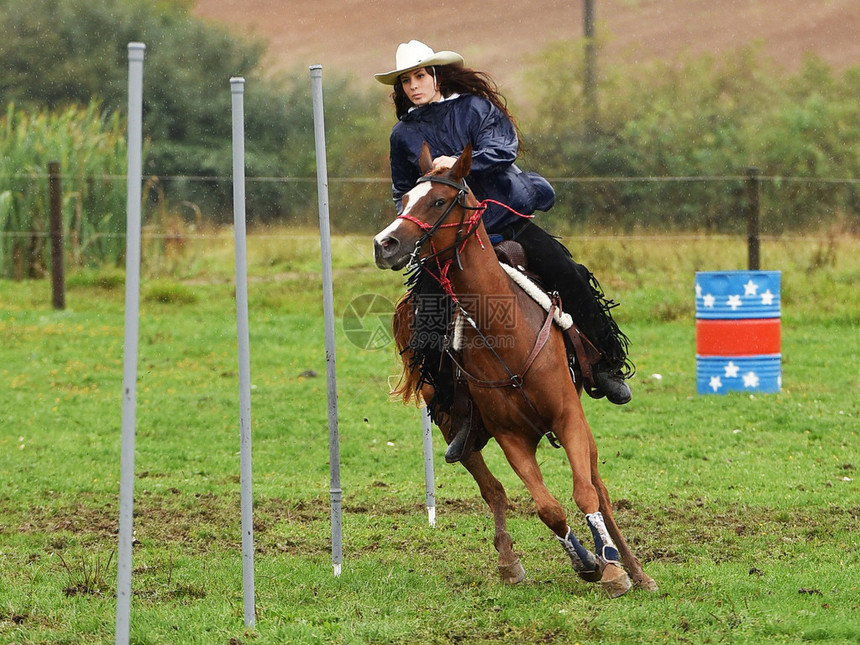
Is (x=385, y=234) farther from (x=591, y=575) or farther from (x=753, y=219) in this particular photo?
(x=753, y=219)

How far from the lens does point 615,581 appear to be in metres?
5.78

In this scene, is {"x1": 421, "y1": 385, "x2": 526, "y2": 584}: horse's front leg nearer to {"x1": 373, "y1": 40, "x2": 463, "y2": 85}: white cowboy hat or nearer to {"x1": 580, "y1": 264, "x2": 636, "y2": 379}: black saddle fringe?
{"x1": 580, "y1": 264, "x2": 636, "y2": 379}: black saddle fringe

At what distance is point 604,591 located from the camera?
5.89 m

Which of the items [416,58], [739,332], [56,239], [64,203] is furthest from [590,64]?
[416,58]

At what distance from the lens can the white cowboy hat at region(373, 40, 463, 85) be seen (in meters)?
6.40

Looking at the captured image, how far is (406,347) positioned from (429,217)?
1489mm

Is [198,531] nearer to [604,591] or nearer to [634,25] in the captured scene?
[604,591]

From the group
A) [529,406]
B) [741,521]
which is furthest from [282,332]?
[529,406]

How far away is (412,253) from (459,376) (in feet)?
3.38

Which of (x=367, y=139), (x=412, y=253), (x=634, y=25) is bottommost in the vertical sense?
(x=412, y=253)

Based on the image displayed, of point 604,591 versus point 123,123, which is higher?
point 123,123

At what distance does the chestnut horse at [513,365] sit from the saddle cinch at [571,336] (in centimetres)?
11

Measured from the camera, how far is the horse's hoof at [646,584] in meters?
6.01

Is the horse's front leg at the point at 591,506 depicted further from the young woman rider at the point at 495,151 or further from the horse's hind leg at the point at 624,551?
the young woman rider at the point at 495,151
